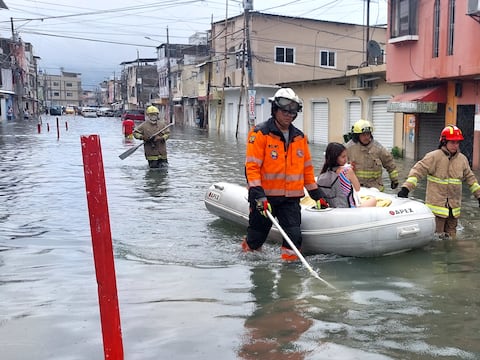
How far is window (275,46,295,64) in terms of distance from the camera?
35.1 m

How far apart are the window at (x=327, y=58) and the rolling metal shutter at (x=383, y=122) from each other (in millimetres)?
16389

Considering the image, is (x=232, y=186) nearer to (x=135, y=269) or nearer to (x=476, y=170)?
(x=135, y=269)

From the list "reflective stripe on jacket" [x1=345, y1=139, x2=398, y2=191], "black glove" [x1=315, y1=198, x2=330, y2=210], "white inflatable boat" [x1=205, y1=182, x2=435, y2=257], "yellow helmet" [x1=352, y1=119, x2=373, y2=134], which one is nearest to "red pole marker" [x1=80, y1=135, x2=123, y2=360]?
"white inflatable boat" [x1=205, y1=182, x2=435, y2=257]

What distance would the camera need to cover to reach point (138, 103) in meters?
84.6

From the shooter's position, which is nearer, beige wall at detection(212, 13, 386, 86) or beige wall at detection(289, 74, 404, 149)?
beige wall at detection(289, 74, 404, 149)

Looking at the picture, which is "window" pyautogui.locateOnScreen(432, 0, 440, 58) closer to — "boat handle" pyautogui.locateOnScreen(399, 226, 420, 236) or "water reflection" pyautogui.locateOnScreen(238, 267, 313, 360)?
"boat handle" pyautogui.locateOnScreen(399, 226, 420, 236)

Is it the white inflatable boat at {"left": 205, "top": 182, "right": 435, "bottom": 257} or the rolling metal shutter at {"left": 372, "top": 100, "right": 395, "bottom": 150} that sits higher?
the rolling metal shutter at {"left": 372, "top": 100, "right": 395, "bottom": 150}

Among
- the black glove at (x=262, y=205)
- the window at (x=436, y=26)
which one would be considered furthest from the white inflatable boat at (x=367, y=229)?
the window at (x=436, y=26)

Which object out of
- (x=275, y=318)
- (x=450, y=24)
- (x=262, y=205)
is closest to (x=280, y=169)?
(x=262, y=205)

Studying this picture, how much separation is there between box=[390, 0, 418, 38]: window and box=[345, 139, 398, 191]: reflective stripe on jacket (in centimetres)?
941

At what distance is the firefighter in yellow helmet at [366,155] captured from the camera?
729 cm

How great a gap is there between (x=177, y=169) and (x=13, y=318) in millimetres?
10873

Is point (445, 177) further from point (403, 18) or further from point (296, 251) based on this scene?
point (403, 18)

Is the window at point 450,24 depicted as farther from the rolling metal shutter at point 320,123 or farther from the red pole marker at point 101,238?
the red pole marker at point 101,238
